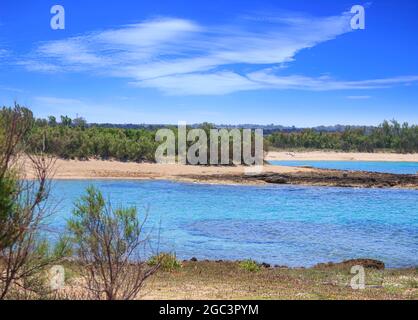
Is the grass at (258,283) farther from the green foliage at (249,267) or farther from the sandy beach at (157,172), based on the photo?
the sandy beach at (157,172)

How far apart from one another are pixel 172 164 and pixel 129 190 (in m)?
17.9

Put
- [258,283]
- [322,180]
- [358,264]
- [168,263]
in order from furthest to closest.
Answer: [322,180] < [358,264] < [168,263] < [258,283]

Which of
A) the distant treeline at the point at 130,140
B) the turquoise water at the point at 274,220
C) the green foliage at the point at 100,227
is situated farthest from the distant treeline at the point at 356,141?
the green foliage at the point at 100,227

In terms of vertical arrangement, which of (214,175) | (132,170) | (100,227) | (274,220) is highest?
(100,227)

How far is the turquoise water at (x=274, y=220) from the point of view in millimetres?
20969

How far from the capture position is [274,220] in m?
30.4

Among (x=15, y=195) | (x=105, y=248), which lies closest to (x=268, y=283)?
(x=105, y=248)

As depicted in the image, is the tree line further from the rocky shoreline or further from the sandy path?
the rocky shoreline

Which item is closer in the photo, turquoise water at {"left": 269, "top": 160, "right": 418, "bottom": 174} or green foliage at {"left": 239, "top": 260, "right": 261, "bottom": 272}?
green foliage at {"left": 239, "top": 260, "right": 261, "bottom": 272}

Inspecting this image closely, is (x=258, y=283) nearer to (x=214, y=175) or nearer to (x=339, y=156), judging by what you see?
(x=214, y=175)

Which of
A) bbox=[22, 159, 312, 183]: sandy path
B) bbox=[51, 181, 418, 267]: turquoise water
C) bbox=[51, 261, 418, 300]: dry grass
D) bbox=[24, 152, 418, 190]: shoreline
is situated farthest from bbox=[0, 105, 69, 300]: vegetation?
bbox=[22, 159, 312, 183]: sandy path

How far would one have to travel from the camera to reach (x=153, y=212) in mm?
31125

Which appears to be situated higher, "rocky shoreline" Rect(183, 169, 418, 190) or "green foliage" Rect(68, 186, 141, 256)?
"green foliage" Rect(68, 186, 141, 256)

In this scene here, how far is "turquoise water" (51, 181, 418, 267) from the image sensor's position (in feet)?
68.8
